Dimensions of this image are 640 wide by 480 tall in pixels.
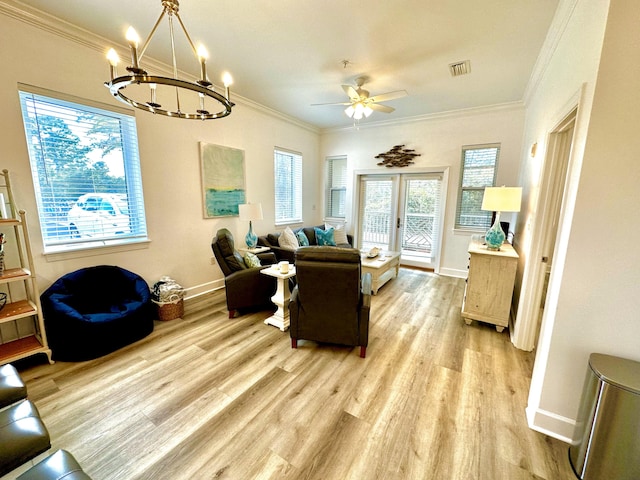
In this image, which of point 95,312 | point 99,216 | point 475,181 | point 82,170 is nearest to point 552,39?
point 475,181

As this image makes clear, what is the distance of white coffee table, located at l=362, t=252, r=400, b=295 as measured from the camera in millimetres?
3838

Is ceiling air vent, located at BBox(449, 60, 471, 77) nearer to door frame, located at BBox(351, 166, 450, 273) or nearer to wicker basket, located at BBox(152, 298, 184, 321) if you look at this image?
door frame, located at BBox(351, 166, 450, 273)

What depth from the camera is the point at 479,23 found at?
226cm

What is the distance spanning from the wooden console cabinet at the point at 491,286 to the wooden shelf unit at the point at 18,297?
4.12 metres

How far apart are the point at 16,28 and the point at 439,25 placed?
3585mm

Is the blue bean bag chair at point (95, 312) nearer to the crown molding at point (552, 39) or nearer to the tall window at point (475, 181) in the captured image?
the crown molding at point (552, 39)

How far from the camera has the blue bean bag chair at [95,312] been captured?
225 cm

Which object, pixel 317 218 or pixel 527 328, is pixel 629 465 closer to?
pixel 527 328

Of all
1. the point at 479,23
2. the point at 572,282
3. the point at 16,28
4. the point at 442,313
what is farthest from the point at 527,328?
the point at 16,28

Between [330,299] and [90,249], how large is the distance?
8.47 feet


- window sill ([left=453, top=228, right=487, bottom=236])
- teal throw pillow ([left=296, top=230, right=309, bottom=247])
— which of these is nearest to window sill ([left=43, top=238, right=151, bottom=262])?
teal throw pillow ([left=296, top=230, right=309, bottom=247])

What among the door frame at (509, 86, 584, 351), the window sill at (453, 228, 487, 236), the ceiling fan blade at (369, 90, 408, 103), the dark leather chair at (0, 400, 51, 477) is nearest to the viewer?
the dark leather chair at (0, 400, 51, 477)

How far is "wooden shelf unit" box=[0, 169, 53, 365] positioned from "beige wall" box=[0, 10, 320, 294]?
134 mm

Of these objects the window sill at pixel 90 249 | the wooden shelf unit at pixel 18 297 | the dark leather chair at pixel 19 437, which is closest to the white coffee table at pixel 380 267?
the window sill at pixel 90 249
